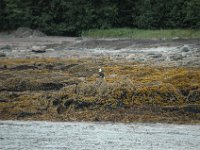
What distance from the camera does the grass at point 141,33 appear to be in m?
39.5

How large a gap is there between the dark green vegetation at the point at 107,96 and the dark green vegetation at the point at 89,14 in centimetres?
1907

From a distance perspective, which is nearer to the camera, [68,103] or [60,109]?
[60,109]

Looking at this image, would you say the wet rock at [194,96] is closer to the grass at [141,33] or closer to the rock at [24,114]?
the rock at [24,114]

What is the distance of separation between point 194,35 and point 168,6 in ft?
16.1

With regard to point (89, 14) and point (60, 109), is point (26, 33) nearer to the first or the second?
point (89, 14)

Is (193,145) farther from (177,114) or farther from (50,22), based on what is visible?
(50,22)

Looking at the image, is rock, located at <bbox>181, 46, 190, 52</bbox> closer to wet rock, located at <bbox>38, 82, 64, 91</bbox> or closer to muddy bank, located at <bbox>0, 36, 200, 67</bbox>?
muddy bank, located at <bbox>0, 36, 200, 67</bbox>

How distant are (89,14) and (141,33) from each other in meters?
4.89

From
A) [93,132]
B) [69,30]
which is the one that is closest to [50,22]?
[69,30]

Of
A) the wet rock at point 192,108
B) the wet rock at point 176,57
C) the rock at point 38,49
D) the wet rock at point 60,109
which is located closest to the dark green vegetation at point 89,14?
the rock at point 38,49

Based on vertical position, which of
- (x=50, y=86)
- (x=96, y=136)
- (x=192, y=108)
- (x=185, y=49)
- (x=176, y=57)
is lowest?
(x=185, y=49)

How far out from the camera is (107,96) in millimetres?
20828

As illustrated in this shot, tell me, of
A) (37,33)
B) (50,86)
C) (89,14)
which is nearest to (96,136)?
(50,86)

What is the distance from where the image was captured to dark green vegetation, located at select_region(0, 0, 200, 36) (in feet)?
143
